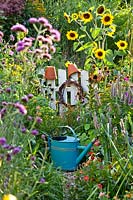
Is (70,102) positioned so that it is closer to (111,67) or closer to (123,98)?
(111,67)

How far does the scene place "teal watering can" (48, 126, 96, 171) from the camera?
13.6ft

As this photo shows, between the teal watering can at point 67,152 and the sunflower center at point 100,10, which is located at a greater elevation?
the sunflower center at point 100,10

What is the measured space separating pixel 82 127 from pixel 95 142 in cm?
75

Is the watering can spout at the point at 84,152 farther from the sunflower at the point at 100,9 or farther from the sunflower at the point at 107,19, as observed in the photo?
the sunflower at the point at 100,9

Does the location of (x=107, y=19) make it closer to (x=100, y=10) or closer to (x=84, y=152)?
(x=100, y=10)

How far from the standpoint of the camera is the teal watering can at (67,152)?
4.16 metres

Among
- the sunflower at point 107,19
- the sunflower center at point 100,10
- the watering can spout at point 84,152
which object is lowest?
the watering can spout at point 84,152

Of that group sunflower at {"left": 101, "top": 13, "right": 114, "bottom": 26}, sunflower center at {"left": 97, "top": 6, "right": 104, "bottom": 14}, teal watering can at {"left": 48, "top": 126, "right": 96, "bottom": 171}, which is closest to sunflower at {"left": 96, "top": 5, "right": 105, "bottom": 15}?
sunflower center at {"left": 97, "top": 6, "right": 104, "bottom": 14}

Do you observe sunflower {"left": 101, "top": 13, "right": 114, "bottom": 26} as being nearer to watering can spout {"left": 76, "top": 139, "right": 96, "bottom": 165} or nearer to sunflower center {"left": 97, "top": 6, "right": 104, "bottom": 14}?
sunflower center {"left": 97, "top": 6, "right": 104, "bottom": 14}

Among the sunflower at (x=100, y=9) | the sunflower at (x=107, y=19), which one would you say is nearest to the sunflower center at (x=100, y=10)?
the sunflower at (x=100, y=9)

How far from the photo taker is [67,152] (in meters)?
4.17

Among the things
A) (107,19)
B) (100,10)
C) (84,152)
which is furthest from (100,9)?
(84,152)

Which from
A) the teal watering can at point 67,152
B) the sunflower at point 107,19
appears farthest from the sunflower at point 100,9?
the teal watering can at point 67,152

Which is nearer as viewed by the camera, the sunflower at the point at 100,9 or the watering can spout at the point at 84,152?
the watering can spout at the point at 84,152
